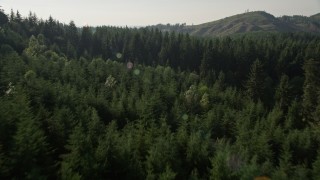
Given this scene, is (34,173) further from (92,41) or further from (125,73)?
(92,41)

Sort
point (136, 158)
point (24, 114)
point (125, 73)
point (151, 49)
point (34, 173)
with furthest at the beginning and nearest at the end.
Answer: point (151, 49) → point (125, 73) → point (24, 114) → point (136, 158) → point (34, 173)

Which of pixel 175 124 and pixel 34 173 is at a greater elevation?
pixel 34 173

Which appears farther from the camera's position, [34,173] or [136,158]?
[136,158]

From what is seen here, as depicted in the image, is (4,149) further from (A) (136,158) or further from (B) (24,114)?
(A) (136,158)

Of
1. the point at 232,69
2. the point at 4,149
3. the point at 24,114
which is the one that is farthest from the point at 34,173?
the point at 232,69

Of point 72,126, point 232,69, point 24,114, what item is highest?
point 24,114

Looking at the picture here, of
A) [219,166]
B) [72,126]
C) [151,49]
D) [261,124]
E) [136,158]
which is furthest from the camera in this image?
[151,49]

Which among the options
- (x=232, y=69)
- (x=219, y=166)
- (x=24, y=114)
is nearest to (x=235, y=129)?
(x=219, y=166)
